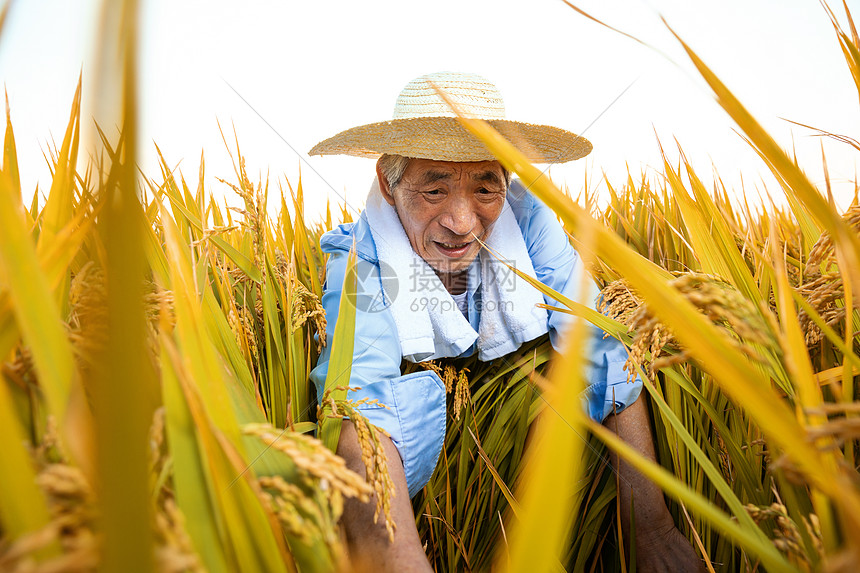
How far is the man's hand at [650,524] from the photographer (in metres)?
1.27

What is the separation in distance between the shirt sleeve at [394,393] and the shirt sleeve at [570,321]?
0.45m

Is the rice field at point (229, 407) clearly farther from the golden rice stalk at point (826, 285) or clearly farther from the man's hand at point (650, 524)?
the man's hand at point (650, 524)

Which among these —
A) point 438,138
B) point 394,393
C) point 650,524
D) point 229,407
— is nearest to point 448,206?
point 438,138

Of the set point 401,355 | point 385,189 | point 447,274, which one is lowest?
point 401,355

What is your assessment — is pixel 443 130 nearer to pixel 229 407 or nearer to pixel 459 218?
pixel 459 218

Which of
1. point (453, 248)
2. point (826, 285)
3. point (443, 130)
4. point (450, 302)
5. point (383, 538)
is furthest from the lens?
point (453, 248)

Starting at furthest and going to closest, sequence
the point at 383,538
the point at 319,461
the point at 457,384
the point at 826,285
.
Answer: the point at 457,384, the point at 383,538, the point at 826,285, the point at 319,461

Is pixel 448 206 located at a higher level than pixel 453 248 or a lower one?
higher

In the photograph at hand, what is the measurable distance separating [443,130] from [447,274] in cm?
55

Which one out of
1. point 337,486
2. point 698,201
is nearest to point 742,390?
point 337,486

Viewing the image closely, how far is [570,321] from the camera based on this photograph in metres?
1.30

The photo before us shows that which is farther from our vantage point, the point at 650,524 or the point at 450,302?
the point at 450,302

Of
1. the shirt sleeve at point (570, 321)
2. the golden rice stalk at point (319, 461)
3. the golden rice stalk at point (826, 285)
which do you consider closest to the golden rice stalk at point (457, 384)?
the shirt sleeve at point (570, 321)

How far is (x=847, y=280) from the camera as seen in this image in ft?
1.75
